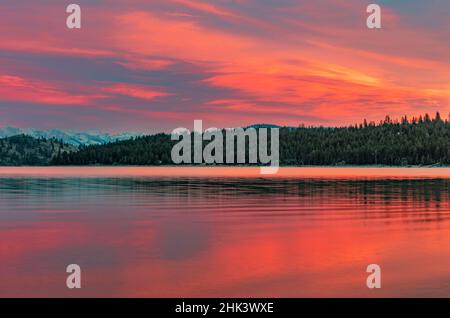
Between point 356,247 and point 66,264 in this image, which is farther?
point 356,247

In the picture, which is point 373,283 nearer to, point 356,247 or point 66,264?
point 356,247

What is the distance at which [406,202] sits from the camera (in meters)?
58.4

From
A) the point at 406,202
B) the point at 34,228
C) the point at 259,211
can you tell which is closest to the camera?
the point at 34,228

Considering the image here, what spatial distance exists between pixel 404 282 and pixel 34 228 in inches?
996

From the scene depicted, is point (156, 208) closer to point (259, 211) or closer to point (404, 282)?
point (259, 211)
